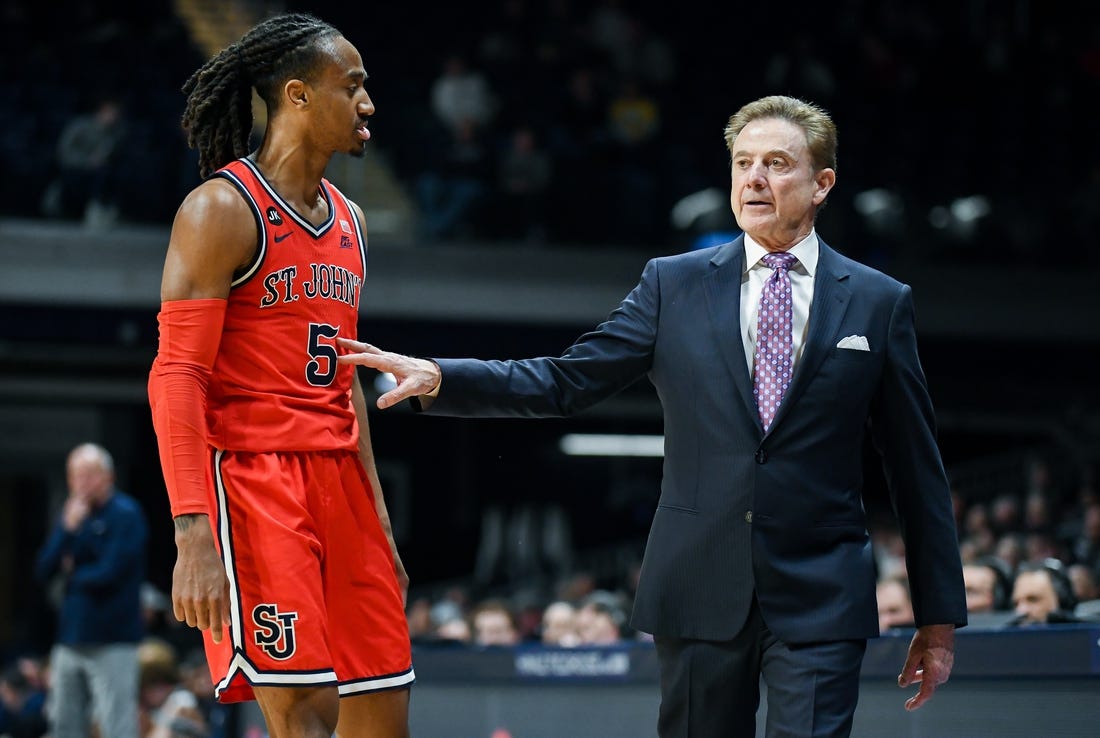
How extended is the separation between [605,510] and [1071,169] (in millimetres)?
7288

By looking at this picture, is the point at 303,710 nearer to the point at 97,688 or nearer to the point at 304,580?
the point at 304,580

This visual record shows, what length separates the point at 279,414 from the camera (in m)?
3.60

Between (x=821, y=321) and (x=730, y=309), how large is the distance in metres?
0.21

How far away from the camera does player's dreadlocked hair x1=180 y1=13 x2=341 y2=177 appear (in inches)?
147

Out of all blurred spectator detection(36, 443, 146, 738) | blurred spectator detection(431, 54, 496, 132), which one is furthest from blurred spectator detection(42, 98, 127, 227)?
blurred spectator detection(36, 443, 146, 738)

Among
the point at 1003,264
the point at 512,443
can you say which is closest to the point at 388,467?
the point at 512,443

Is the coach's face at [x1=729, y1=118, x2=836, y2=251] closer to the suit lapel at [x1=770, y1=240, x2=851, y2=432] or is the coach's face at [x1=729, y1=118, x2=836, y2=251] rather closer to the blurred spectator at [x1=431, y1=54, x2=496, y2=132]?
the suit lapel at [x1=770, y1=240, x2=851, y2=432]

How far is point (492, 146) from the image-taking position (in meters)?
14.2

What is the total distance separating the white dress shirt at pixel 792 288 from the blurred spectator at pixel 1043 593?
7.70 ft

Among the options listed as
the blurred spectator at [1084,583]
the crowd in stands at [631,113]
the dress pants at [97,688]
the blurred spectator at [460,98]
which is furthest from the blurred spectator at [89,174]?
the blurred spectator at [1084,583]

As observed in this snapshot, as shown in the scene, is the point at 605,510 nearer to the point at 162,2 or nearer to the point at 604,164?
the point at 604,164

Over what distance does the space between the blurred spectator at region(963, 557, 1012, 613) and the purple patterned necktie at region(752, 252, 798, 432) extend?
311 centimetres

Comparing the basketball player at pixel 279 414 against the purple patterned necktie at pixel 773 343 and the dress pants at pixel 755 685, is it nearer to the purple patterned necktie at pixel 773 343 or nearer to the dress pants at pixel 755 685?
the dress pants at pixel 755 685

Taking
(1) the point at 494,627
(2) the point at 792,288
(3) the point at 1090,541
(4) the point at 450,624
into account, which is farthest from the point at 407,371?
(3) the point at 1090,541
